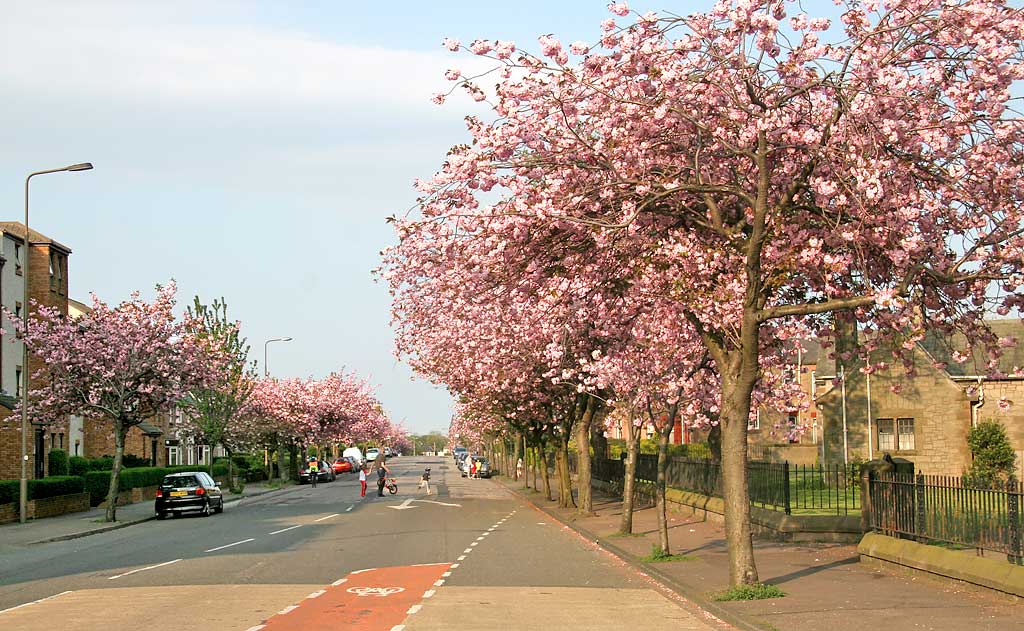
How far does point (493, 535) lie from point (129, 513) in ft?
66.6

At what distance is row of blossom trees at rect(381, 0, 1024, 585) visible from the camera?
13578mm

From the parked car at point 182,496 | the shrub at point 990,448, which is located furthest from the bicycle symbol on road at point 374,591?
the shrub at point 990,448

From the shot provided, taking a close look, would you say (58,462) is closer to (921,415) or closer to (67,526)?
(67,526)

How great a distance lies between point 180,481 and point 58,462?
1504 centimetres

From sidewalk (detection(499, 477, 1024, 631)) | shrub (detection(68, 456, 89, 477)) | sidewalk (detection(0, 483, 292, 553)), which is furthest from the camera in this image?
shrub (detection(68, 456, 89, 477))

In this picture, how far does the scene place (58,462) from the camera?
5391 cm

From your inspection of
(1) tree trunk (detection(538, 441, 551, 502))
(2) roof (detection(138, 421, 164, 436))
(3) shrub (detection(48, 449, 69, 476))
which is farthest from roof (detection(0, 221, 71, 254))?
(1) tree trunk (detection(538, 441, 551, 502))

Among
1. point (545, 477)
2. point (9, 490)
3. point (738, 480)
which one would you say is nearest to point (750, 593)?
point (738, 480)

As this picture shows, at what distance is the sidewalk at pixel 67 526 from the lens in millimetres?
31141

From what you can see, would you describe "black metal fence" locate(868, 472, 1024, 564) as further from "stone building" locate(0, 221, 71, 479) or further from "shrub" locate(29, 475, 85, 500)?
"stone building" locate(0, 221, 71, 479)

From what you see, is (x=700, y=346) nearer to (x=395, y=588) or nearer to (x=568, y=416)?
(x=395, y=588)

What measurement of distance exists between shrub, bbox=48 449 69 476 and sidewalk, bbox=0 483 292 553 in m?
7.73

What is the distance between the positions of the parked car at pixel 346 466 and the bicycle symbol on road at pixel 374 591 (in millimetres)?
82382

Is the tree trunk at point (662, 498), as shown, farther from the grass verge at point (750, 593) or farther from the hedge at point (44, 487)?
the hedge at point (44, 487)
